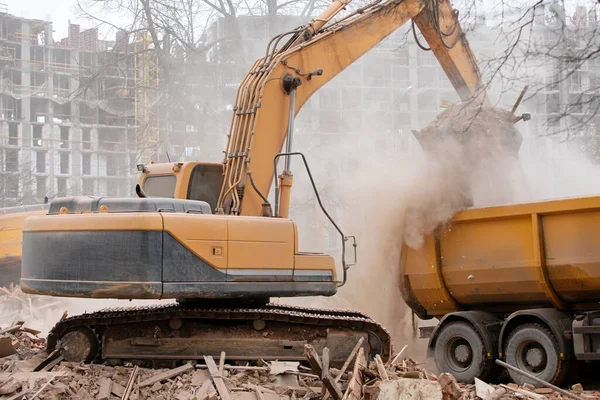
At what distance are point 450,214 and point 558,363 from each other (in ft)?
8.29

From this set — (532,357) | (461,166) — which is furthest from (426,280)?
(532,357)

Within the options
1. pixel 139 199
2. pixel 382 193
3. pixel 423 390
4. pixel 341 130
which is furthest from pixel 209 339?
pixel 341 130

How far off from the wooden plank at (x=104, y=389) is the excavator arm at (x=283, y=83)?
7.00 feet

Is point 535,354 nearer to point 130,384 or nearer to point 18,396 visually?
point 130,384

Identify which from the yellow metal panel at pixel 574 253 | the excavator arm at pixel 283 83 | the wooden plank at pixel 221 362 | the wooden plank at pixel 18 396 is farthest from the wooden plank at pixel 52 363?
the yellow metal panel at pixel 574 253

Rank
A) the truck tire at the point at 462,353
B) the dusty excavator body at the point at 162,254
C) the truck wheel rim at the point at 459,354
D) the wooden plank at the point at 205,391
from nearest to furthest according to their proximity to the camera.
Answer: the wooden plank at the point at 205,391
the dusty excavator body at the point at 162,254
the truck tire at the point at 462,353
the truck wheel rim at the point at 459,354

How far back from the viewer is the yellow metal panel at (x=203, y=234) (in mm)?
8062

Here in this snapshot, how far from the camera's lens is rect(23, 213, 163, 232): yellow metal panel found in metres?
8.00

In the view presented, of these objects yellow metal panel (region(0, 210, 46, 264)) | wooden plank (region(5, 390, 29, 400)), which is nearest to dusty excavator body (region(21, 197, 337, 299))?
wooden plank (region(5, 390, 29, 400))

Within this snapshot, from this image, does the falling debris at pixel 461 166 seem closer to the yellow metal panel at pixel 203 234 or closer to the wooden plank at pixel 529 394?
the wooden plank at pixel 529 394

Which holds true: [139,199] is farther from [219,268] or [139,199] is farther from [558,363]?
[558,363]

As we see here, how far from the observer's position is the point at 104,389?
7.61 metres

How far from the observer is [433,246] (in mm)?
11305

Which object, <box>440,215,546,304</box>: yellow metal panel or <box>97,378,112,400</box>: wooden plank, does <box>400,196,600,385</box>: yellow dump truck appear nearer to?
<box>440,215,546,304</box>: yellow metal panel
